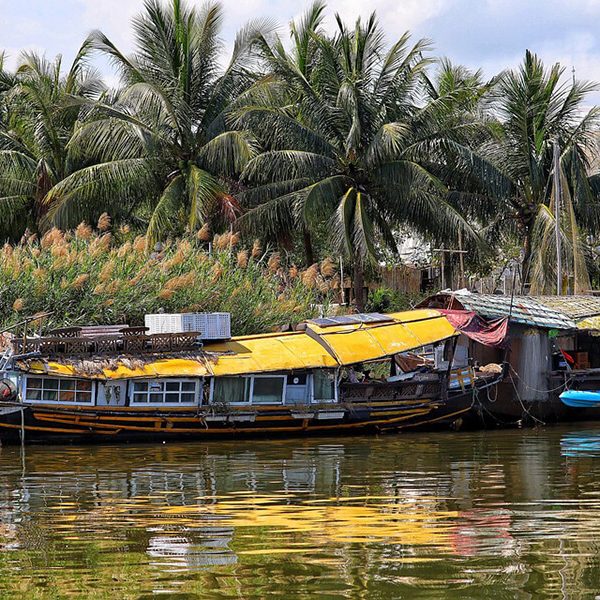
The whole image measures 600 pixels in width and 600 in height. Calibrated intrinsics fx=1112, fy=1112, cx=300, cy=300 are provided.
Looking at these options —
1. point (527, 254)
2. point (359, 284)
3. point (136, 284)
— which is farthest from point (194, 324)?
Answer: point (527, 254)

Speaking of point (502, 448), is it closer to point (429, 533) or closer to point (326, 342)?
point (326, 342)

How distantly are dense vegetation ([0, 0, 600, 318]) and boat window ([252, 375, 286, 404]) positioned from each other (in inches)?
179

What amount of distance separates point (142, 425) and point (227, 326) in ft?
8.69

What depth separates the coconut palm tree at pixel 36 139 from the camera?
101ft

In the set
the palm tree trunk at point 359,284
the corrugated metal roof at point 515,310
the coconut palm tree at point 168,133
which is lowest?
the corrugated metal roof at point 515,310

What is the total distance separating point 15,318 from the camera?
22000 mm

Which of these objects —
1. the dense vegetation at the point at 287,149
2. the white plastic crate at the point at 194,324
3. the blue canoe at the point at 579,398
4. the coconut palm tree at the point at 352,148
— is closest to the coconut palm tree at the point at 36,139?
the dense vegetation at the point at 287,149

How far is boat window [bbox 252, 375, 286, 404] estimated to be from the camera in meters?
20.7

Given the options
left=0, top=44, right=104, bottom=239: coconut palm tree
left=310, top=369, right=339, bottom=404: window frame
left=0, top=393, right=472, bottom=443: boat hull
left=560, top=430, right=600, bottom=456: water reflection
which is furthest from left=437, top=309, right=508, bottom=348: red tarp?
left=0, top=44, right=104, bottom=239: coconut palm tree

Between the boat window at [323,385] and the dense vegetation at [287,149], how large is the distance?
437cm

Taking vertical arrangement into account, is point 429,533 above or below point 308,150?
below

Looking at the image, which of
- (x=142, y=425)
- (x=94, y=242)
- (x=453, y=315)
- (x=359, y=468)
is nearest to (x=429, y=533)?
(x=359, y=468)

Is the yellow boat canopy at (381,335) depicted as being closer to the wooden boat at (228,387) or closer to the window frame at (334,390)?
the wooden boat at (228,387)

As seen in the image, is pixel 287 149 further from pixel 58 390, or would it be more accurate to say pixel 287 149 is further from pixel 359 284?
pixel 58 390
